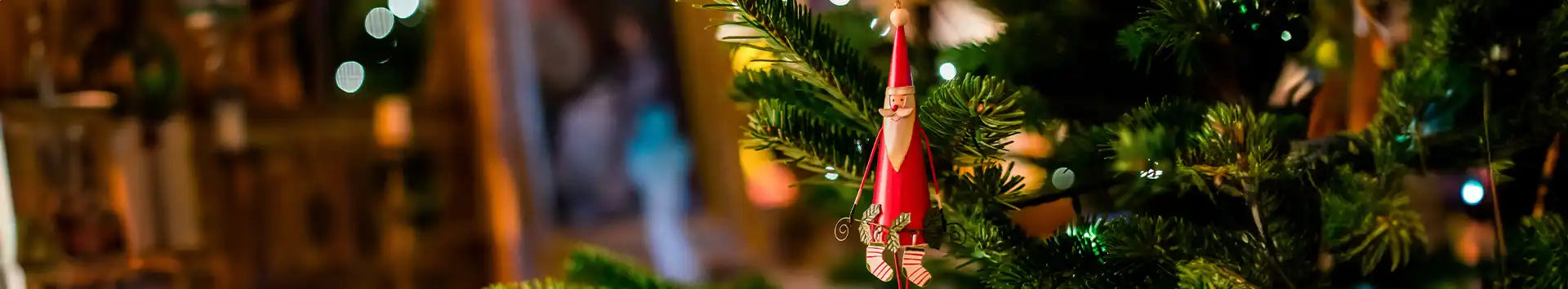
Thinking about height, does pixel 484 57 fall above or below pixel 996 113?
above

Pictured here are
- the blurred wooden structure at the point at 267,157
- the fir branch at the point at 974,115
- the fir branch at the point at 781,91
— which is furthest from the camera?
the blurred wooden structure at the point at 267,157

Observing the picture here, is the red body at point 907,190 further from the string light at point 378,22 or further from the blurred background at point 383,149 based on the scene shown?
the string light at point 378,22

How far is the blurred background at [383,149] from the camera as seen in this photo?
0.94 meters

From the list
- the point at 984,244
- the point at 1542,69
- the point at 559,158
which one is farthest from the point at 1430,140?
the point at 559,158

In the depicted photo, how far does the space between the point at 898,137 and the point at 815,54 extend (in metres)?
Answer: 0.04

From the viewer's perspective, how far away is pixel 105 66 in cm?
95

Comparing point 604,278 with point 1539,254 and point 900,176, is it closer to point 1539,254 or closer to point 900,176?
point 900,176

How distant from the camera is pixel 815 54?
0.32 metres

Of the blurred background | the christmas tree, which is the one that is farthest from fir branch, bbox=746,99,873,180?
the blurred background

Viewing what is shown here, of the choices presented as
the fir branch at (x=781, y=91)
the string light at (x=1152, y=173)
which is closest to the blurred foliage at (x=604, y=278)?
the fir branch at (x=781, y=91)

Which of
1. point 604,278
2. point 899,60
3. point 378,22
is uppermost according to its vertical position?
point 378,22

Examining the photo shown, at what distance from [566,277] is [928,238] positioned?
0.25 meters

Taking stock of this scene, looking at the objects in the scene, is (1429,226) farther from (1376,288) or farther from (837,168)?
(837,168)

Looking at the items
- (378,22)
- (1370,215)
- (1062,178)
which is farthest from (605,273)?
(378,22)
